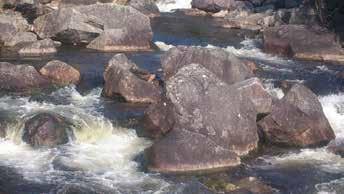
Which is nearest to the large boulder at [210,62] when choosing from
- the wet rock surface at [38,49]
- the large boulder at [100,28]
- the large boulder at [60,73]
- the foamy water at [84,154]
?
the foamy water at [84,154]

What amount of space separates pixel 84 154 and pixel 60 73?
6341 mm

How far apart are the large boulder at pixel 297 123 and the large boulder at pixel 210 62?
3.20 metres

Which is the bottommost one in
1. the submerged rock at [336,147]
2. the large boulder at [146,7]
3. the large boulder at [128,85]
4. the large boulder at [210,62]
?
the submerged rock at [336,147]

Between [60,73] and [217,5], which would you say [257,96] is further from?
[217,5]

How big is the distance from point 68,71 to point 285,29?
483 inches

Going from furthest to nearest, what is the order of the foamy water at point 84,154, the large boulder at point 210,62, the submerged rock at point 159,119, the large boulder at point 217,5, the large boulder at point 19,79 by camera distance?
the large boulder at point 217,5
the large boulder at point 210,62
the large boulder at point 19,79
the submerged rock at point 159,119
the foamy water at point 84,154

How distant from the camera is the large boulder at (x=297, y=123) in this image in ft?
60.8

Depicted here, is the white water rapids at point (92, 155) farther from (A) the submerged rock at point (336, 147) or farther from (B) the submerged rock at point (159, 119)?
(B) the submerged rock at point (159, 119)

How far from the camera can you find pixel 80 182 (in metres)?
15.3

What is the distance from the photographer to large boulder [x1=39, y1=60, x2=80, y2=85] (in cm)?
2278

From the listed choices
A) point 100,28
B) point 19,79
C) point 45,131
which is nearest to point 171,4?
point 100,28

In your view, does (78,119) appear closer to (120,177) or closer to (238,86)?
(120,177)

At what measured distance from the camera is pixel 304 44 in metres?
29.4

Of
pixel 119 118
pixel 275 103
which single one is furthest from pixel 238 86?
pixel 119 118
